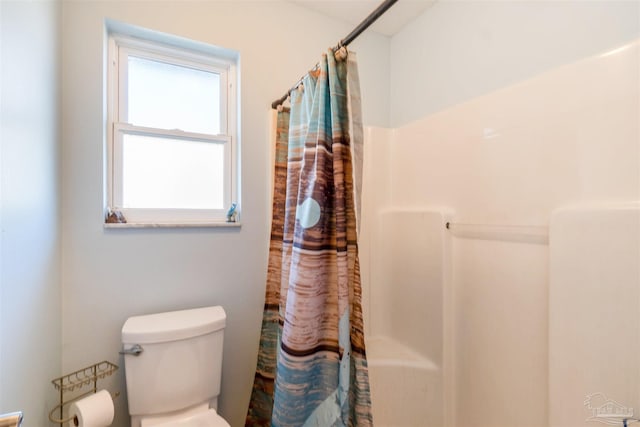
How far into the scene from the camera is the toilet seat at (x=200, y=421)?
1107 mm

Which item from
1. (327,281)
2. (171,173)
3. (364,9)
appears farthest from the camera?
(364,9)

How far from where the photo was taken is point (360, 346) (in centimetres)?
97

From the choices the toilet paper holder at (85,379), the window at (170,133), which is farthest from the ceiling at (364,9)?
the toilet paper holder at (85,379)

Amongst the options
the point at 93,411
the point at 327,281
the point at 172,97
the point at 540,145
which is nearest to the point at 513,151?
the point at 540,145

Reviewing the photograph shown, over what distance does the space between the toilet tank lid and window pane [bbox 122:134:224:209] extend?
541 millimetres

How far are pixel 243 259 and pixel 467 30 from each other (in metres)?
1.71

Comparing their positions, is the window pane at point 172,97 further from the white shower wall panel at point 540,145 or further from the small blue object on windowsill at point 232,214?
the white shower wall panel at point 540,145

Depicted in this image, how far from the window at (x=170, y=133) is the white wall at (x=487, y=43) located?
3.67 feet

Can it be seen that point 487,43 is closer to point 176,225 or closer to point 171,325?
point 176,225

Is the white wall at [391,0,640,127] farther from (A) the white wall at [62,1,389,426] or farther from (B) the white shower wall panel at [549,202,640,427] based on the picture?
(B) the white shower wall panel at [549,202,640,427]

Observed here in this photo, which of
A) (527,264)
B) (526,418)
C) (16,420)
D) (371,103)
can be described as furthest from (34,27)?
(526,418)

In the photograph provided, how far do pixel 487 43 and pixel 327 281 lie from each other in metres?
1.42

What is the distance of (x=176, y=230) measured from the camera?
1.39 metres

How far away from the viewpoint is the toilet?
114 cm
